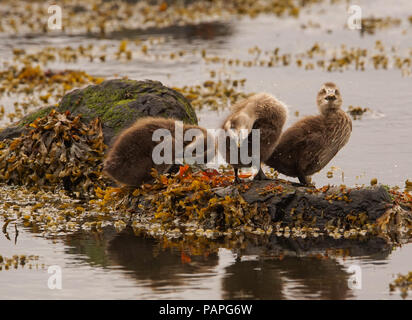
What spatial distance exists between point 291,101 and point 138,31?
1062 centimetres

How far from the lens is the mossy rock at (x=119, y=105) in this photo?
11.4 m

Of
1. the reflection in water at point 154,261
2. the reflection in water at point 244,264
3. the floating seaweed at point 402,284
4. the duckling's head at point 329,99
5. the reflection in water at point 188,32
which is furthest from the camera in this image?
the reflection in water at point 188,32

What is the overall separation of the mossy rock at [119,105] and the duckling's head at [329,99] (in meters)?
2.74

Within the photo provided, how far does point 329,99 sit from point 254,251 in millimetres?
2106

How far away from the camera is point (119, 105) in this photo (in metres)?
11.5

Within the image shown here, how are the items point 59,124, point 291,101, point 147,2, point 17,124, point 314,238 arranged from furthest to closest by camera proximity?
1. point 147,2
2. point 291,101
3. point 17,124
4. point 59,124
5. point 314,238

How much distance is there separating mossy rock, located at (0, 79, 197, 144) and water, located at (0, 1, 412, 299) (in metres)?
2.02

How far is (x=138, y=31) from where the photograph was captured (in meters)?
24.7

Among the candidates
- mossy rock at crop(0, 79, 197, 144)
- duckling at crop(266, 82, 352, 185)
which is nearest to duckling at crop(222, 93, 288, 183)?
duckling at crop(266, 82, 352, 185)

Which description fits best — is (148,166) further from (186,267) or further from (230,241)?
(186,267)

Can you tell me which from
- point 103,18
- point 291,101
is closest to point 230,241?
point 291,101

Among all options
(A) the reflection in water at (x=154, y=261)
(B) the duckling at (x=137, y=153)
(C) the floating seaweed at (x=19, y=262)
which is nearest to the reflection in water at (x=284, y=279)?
(A) the reflection in water at (x=154, y=261)

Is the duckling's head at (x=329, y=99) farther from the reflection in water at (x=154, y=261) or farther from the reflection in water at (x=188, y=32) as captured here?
the reflection in water at (x=188, y=32)

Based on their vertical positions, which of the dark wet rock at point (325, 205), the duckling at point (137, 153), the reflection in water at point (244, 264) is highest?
the duckling at point (137, 153)
